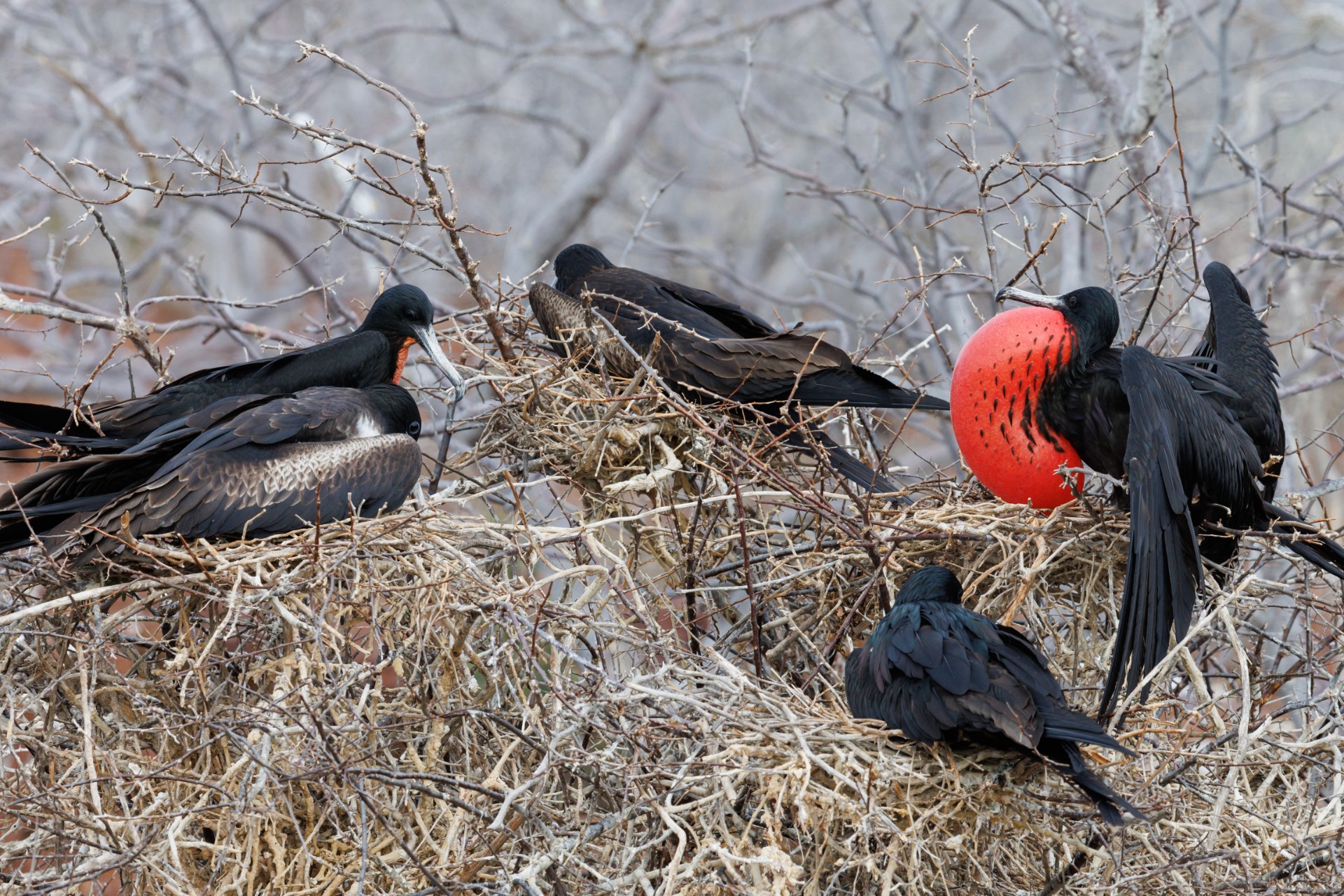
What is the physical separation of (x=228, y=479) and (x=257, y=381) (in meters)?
0.65

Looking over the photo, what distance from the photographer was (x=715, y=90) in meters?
14.3

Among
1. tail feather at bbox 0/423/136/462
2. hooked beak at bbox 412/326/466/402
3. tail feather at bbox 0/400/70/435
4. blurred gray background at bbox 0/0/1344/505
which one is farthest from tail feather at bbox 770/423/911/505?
tail feather at bbox 0/400/70/435

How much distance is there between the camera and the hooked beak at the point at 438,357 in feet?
12.3

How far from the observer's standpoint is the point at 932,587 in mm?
3119

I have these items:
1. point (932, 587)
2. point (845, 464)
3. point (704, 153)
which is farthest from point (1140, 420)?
point (704, 153)

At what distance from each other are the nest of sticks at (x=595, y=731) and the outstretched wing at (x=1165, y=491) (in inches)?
3.6

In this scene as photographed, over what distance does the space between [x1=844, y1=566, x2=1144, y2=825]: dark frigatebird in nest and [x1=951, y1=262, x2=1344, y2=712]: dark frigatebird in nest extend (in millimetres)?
542

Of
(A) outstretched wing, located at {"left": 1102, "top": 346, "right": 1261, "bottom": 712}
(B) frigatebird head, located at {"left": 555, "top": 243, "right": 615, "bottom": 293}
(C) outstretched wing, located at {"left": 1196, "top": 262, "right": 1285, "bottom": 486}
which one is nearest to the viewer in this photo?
(A) outstretched wing, located at {"left": 1102, "top": 346, "right": 1261, "bottom": 712}

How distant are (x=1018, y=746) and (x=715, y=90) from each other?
1237cm

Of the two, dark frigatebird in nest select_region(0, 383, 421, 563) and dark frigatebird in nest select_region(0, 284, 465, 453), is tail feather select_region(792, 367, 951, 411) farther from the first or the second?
dark frigatebird in nest select_region(0, 383, 421, 563)

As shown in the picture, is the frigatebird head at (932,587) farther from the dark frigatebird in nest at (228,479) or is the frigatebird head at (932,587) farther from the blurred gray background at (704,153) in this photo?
the dark frigatebird in nest at (228,479)

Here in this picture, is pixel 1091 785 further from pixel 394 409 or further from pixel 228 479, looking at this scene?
pixel 394 409

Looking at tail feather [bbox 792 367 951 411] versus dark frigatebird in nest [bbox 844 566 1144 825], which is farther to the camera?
tail feather [bbox 792 367 951 411]

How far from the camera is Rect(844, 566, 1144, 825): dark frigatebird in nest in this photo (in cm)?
259
